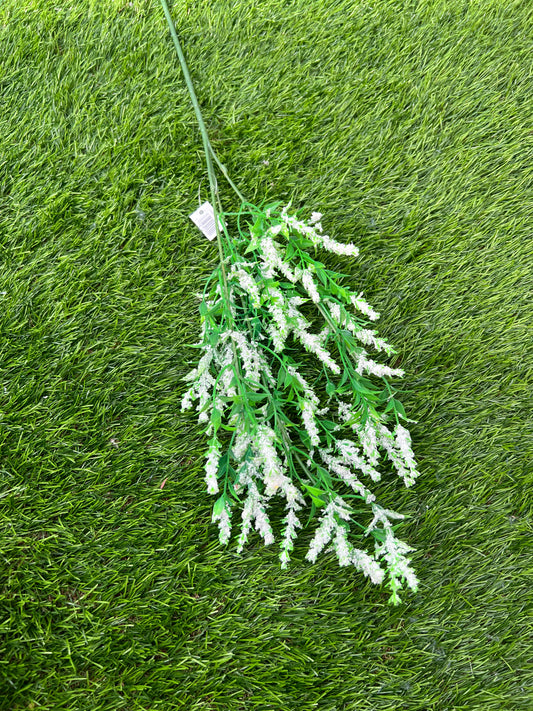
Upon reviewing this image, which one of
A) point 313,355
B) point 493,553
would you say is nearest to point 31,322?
point 313,355

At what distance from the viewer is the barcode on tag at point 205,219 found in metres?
1.72

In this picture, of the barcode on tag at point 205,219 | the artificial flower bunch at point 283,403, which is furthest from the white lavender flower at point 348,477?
the barcode on tag at point 205,219

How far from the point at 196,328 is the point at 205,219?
1.31 feet

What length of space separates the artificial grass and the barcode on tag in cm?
5

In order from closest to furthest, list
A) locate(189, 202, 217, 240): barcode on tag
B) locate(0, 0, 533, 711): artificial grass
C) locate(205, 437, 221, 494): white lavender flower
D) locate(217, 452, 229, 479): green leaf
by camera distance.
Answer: locate(205, 437, 221, 494): white lavender flower → locate(217, 452, 229, 479): green leaf → locate(0, 0, 533, 711): artificial grass → locate(189, 202, 217, 240): barcode on tag

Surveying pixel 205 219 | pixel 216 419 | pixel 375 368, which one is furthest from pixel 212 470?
pixel 205 219

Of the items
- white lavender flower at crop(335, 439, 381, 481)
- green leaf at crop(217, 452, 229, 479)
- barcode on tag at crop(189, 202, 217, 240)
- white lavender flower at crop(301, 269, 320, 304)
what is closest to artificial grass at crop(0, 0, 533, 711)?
barcode on tag at crop(189, 202, 217, 240)

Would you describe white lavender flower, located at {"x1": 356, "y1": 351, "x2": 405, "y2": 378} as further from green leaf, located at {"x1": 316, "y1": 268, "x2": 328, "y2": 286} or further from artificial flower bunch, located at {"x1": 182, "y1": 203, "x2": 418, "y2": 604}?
green leaf, located at {"x1": 316, "y1": 268, "x2": 328, "y2": 286}

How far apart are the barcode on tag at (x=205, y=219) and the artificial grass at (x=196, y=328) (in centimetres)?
5

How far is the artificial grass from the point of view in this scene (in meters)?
1.55

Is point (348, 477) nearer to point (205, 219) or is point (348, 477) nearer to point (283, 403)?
point (283, 403)

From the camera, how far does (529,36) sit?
197 cm

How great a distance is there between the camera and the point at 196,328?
1717 mm

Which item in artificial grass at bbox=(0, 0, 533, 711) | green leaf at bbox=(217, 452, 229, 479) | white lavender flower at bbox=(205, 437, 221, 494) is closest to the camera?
white lavender flower at bbox=(205, 437, 221, 494)
